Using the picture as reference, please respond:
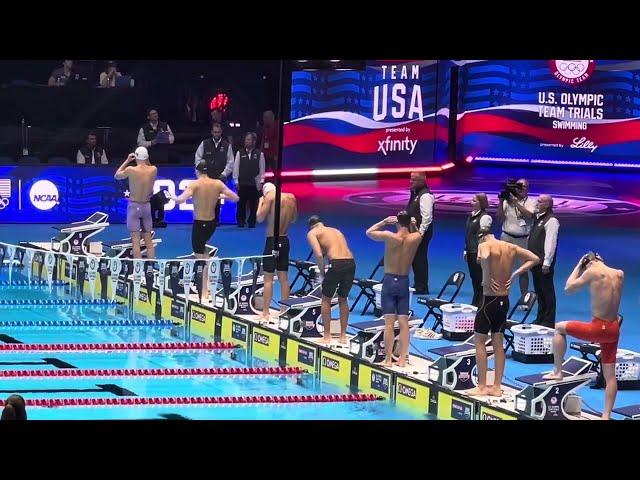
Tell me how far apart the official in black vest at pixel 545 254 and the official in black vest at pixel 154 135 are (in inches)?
371

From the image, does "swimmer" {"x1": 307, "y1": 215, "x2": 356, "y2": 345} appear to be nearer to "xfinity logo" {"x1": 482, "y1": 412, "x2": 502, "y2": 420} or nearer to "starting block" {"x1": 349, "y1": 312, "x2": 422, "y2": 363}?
"starting block" {"x1": 349, "y1": 312, "x2": 422, "y2": 363}

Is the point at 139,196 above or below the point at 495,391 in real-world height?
above

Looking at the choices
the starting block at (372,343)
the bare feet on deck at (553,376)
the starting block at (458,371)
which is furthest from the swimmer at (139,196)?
the bare feet on deck at (553,376)

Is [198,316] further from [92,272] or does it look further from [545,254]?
[545,254]

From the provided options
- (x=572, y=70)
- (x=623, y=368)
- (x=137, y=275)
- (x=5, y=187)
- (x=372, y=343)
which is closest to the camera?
(x=623, y=368)

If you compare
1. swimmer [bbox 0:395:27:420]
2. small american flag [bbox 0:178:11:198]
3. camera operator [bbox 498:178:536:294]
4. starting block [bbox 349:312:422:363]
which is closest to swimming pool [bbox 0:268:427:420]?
starting block [bbox 349:312:422:363]

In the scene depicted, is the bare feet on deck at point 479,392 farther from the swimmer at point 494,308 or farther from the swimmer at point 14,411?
the swimmer at point 14,411

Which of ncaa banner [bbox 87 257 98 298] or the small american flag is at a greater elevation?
the small american flag

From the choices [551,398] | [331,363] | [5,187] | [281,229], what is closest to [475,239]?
[281,229]

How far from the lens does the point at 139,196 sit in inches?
723

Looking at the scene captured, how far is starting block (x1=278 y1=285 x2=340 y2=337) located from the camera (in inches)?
606

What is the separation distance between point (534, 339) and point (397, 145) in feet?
50.7

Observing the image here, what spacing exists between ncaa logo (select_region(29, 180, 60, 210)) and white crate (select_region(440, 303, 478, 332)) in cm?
956
